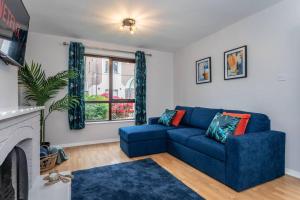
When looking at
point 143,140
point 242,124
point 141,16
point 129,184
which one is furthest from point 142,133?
point 141,16

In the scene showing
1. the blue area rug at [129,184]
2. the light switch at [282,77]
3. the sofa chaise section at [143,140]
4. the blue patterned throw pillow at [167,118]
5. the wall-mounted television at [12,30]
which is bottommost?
the blue area rug at [129,184]

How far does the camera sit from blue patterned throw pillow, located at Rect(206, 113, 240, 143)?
2.21 metres

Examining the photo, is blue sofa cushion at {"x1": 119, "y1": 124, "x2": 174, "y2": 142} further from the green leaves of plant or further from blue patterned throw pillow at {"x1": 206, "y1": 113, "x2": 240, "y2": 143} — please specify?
the green leaves of plant

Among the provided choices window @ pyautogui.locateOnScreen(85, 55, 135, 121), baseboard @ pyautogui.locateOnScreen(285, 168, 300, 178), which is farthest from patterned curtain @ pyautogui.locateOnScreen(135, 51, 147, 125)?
baseboard @ pyautogui.locateOnScreen(285, 168, 300, 178)

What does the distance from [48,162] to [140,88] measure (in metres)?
2.40

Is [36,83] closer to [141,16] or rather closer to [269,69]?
[141,16]

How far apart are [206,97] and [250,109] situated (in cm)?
102

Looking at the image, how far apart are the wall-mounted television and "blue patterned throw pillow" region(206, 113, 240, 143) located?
7.74ft

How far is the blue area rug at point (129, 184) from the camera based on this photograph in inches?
71.2

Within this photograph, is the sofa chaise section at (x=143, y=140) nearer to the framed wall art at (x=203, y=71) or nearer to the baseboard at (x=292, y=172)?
the framed wall art at (x=203, y=71)

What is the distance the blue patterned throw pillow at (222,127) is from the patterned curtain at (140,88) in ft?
6.65

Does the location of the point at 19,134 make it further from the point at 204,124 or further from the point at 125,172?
the point at 204,124

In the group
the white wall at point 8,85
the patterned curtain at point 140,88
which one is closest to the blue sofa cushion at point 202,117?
the patterned curtain at point 140,88

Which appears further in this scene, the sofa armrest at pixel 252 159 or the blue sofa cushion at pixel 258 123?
the blue sofa cushion at pixel 258 123
